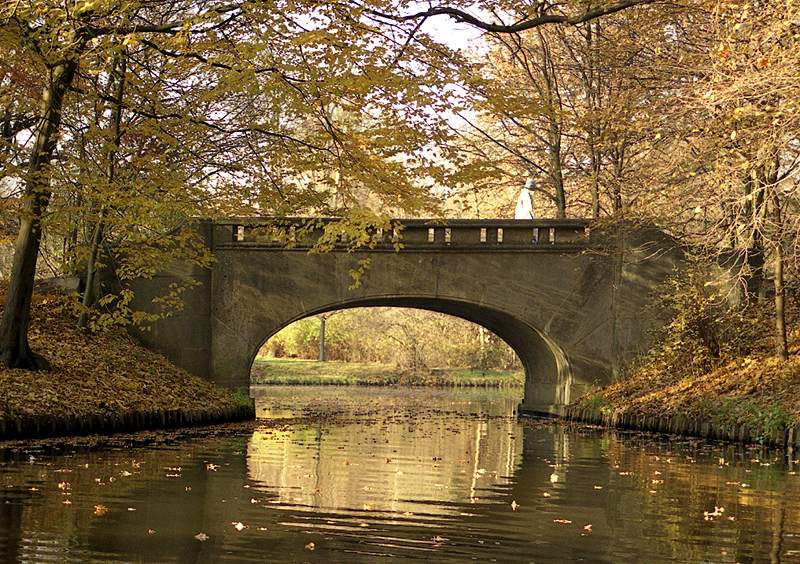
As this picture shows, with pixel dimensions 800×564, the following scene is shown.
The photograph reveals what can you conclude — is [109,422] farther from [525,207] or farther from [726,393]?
[525,207]

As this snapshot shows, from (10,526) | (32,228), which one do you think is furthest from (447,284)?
(10,526)

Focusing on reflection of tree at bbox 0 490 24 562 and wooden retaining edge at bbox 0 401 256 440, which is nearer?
reflection of tree at bbox 0 490 24 562

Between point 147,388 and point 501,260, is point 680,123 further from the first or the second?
point 147,388

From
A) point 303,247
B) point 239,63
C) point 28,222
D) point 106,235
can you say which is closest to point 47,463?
point 239,63

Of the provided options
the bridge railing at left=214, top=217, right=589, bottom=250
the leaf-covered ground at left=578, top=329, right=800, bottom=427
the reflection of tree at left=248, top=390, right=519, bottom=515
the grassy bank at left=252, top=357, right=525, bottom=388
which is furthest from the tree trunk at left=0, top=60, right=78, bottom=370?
the grassy bank at left=252, top=357, right=525, bottom=388

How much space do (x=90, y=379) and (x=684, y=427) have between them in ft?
29.5

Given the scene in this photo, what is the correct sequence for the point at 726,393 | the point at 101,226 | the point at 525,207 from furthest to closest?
the point at 525,207
the point at 101,226
the point at 726,393

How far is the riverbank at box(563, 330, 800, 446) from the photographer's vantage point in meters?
15.7

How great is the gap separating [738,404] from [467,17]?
7.86m

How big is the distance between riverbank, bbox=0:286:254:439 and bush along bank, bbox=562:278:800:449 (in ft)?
22.2

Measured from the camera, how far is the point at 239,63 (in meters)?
11.9

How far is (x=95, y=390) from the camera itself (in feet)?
54.0

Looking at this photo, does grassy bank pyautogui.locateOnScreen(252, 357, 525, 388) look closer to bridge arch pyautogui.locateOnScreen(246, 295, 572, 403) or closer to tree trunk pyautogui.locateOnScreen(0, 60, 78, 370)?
bridge arch pyautogui.locateOnScreen(246, 295, 572, 403)

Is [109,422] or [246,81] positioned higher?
[246,81]
